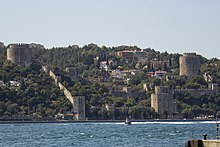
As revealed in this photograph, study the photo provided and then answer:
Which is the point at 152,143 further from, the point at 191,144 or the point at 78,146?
the point at 191,144

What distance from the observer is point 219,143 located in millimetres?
65250

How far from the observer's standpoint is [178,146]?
317 ft

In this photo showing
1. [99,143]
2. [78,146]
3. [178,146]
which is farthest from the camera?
[99,143]

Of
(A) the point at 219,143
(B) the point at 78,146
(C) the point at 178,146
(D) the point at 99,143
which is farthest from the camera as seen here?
(D) the point at 99,143

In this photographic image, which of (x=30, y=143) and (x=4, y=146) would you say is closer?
(x=4, y=146)

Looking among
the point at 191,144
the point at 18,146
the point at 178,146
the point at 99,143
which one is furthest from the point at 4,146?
the point at 191,144

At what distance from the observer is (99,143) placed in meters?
110

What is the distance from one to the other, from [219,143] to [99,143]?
45.1 meters

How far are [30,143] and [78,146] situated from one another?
34.0 feet

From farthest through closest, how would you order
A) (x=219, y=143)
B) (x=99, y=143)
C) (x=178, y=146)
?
(x=99, y=143)
(x=178, y=146)
(x=219, y=143)

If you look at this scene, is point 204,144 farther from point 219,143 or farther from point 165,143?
point 165,143

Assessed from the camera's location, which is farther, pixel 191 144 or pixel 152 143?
pixel 152 143

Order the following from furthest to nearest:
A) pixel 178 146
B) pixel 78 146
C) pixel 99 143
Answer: pixel 99 143, pixel 78 146, pixel 178 146

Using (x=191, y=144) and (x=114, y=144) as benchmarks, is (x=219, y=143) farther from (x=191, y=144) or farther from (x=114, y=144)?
(x=114, y=144)
